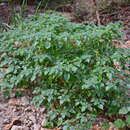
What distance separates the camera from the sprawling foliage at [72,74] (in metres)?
1.82

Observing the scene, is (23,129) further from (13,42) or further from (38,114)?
(13,42)

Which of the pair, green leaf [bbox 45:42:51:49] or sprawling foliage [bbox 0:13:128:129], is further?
green leaf [bbox 45:42:51:49]

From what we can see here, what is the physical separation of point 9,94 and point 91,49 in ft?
3.02

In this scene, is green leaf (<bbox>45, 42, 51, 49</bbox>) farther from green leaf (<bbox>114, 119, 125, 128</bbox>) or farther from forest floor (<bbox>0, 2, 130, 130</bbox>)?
green leaf (<bbox>114, 119, 125, 128</bbox>)

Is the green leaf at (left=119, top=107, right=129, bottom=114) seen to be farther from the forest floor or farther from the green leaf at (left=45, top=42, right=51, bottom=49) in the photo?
the green leaf at (left=45, top=42, right=51, bottom=49)

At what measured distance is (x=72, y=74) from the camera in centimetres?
190

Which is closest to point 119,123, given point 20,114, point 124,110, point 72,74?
point 124,110

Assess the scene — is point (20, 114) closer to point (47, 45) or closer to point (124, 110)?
point (47, 45)

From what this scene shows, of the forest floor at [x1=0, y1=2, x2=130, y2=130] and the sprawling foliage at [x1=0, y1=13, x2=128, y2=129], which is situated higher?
the sprawling foliage at [x1=0, y1=13, x2=128, y2=129]

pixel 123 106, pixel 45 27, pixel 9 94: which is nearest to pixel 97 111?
pixel 123 106

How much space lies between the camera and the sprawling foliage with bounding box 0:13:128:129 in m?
1.82

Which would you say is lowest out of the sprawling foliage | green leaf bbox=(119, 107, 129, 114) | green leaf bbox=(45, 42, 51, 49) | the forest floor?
the forest floor

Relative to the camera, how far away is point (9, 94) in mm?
2178

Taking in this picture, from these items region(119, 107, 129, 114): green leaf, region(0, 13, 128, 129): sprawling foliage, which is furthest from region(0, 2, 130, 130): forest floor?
region(119, 107, 129, 114): green leaf
